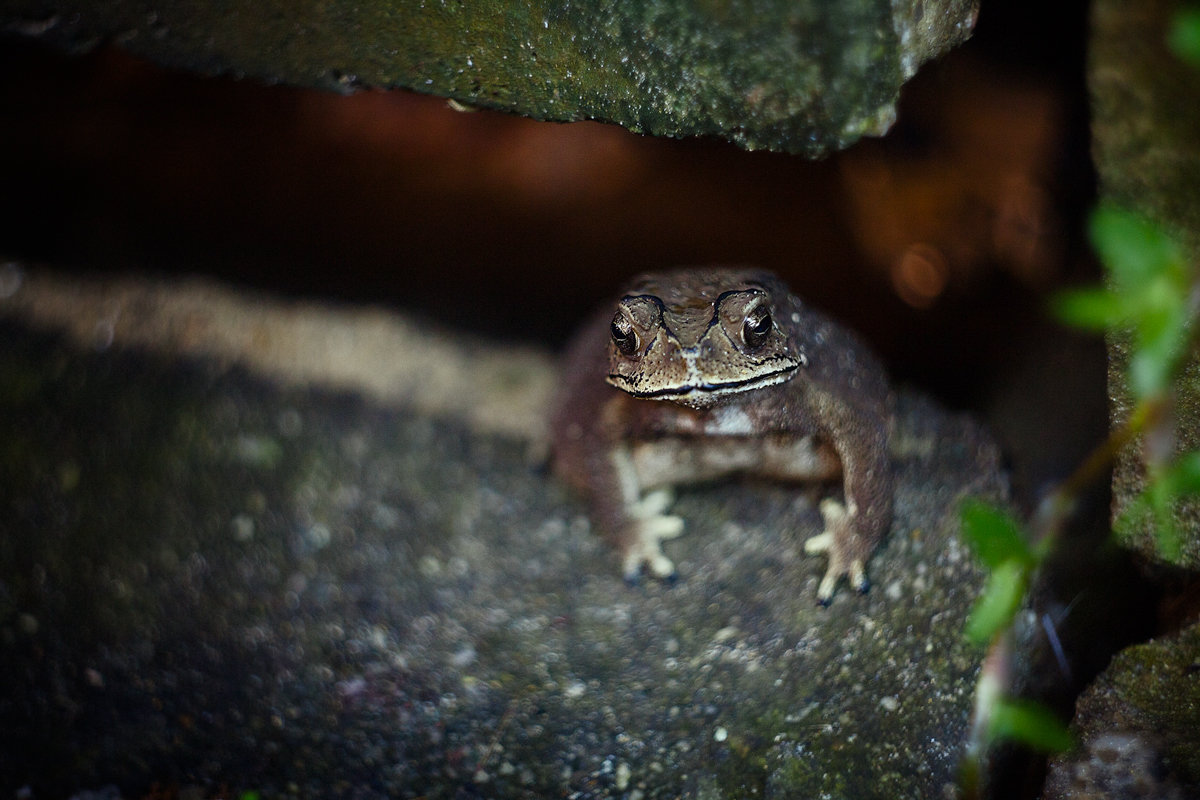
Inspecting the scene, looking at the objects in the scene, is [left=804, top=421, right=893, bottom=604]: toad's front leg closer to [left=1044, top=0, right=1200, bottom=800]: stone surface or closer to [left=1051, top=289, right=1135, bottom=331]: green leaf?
[left=1044, top=0, right=1200, bottom=800]: stone surface

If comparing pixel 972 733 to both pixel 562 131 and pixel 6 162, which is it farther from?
Answer: pixel 6 162

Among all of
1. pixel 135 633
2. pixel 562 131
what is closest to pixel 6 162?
pixel 135 633

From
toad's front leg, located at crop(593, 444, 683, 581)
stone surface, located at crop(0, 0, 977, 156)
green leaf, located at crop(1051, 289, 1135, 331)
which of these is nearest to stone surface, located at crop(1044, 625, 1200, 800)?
green leaf, located at crop(1051, 289, 1135, 331)

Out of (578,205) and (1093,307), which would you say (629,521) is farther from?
(578,205)

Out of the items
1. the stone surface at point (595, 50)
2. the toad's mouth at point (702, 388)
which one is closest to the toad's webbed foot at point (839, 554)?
the toad's mouth at point (702, 388)

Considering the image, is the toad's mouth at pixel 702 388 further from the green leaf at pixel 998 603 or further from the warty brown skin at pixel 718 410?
the green leaf at pixel 998 603

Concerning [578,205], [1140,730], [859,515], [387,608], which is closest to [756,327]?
[859,515]
